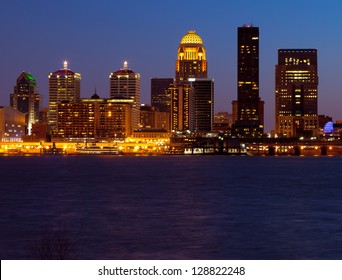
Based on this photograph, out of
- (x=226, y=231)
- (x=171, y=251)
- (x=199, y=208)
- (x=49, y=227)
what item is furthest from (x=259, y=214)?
(x=171, y=251)

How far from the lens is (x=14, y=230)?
40.2 m

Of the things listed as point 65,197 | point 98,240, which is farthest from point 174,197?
point 98,240

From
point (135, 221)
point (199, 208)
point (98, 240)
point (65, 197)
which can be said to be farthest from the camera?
point (65, 197)

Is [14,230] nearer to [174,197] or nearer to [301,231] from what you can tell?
[301,231]

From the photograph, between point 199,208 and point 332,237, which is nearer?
point 332,237

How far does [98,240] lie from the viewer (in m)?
36.5

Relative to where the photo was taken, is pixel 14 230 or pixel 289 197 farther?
pixel 289 197

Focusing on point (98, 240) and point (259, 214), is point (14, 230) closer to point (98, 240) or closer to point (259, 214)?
point (98, 240)

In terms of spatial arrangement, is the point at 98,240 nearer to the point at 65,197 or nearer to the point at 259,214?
Result: the point at 259,214

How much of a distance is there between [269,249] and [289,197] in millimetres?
35460

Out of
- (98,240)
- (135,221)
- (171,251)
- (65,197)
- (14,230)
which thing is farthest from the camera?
(65,197)

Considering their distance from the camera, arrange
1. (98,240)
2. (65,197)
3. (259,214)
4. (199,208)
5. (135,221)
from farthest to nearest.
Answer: (65,197)
(199,208)
(259,214)
(135,221)
(98,240)

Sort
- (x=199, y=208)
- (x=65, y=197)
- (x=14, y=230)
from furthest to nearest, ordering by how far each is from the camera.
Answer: (x=65, y=197), (x=199, y=208), (x=14, y=230)

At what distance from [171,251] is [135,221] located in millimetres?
12872
